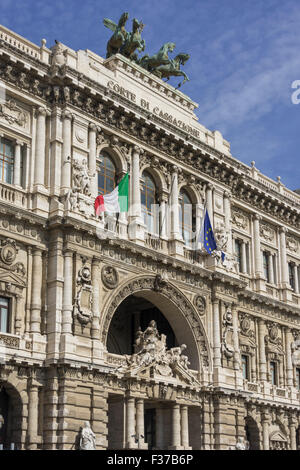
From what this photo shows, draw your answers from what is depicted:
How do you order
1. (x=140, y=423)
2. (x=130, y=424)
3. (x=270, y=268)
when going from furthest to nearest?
(x=270, y=268) < (x=140, y=423) < (x=130, y=424)

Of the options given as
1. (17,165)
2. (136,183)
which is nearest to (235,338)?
(136,183)

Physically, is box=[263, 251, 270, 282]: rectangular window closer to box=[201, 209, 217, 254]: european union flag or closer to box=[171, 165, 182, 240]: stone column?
box=[201, 209, 217, 254]: european union flag

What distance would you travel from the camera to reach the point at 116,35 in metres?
43.7

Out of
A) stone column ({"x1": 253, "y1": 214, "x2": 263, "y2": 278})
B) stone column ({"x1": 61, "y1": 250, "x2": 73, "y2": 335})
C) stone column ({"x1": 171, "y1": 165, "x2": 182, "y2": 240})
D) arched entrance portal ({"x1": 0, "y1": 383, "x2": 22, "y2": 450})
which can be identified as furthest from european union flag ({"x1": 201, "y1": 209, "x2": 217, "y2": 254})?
arched entrance portal ({"x1": 0, "y1": 383, "x2": 22, "y2": 450})

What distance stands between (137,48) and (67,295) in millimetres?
16447

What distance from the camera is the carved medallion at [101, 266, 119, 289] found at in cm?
3612

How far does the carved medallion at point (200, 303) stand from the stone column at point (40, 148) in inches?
414

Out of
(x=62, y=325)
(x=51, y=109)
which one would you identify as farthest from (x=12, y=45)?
(x=62, y=325)

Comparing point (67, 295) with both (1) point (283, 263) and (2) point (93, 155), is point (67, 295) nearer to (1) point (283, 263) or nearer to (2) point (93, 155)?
(2) point (93, 155)

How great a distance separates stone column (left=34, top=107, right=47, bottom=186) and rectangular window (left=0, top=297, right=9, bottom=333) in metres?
5.49

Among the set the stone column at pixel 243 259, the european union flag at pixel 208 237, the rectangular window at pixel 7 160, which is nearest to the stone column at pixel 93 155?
the rectangular window at pixel 7 160

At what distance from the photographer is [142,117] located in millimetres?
39812
